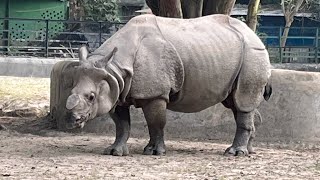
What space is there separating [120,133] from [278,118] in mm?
2638

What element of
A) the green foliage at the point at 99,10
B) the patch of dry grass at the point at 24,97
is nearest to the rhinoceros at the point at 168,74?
the patch of dry grass at the point at 24,97

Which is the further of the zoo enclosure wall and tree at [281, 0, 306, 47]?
tree at [281, 0, 306, 47]

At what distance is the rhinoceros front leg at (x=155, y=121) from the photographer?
24.9 feet

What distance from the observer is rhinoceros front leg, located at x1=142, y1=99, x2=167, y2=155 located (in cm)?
759

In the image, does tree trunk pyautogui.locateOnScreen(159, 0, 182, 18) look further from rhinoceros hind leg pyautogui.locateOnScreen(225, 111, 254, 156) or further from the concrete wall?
rhinoceros hind leg pyautogui.locateOnScreen(225, 111, 254, 156)

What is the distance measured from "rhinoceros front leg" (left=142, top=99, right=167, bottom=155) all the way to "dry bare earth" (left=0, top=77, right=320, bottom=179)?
0.15 metres

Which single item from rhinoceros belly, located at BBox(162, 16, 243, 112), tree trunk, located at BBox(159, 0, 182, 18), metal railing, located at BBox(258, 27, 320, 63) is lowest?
metal railing, located at BBox(258, 27, 320, 63)

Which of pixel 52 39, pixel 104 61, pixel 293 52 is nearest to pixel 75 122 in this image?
pixel 104 61

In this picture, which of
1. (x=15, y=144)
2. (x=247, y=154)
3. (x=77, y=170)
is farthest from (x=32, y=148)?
(x=247, y=154)

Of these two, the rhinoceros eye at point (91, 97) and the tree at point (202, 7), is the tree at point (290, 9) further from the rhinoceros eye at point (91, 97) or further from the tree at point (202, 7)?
the rhinoceros eye at point (91, 97)

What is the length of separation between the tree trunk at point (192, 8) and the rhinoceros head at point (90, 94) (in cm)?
379

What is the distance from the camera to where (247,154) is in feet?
26.5

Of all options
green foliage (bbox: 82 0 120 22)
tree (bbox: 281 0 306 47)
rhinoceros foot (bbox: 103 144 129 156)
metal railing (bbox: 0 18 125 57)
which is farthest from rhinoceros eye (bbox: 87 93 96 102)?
tree (bbox: 281 0 306 47)

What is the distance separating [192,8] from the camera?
11.0 metres
